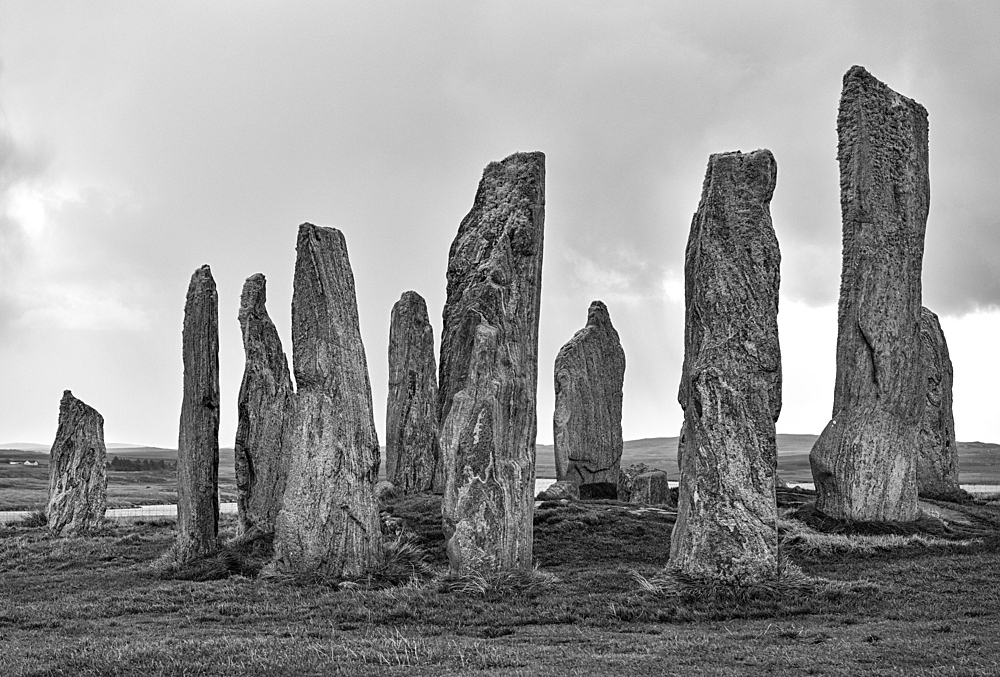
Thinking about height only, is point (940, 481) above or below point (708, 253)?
below

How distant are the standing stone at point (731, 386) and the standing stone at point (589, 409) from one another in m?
14.4

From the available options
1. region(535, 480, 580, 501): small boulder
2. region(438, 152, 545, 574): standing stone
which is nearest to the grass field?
region(438, 152, 545, 574): standing stone

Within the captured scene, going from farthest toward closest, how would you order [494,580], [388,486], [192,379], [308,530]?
1. [388,486]
2. [192,379]
3. [308,530]
4. [494,580]

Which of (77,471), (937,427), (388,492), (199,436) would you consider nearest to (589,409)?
(388,492)

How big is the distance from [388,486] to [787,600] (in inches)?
653

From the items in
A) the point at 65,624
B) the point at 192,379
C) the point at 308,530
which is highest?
the point at 192,379

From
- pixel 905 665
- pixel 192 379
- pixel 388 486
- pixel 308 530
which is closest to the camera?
pixel 905 665

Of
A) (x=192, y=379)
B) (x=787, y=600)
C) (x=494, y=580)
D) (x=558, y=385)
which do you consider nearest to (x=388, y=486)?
(x=558, y=385)

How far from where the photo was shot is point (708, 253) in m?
16.7

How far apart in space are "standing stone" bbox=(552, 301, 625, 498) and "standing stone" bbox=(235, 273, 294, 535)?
1097cm

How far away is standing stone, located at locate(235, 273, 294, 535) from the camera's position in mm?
21969

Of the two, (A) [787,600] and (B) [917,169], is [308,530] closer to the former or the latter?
(A) [787,600]

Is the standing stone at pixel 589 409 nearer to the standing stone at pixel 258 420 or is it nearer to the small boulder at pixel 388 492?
the small boulder at pixel 388 492

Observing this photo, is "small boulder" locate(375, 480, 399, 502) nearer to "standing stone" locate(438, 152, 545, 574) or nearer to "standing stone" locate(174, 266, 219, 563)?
"standing stone" locate(174, 266, 219, 563)
